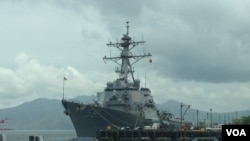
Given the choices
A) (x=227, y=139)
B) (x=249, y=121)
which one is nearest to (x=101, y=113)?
(x=249, y=121)

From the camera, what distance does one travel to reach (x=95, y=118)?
9181 cm

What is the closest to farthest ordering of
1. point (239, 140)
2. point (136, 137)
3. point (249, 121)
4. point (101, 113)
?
point (239, 140) < point (136, 137) < point (101, 113) < point (249, 121)

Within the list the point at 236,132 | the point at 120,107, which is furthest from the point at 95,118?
the point at 236,132

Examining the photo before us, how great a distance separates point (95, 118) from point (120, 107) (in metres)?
5.30

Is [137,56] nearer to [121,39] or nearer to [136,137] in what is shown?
[121,39]

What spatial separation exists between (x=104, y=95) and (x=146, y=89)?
881 cm

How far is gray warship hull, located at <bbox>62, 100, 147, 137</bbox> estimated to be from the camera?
295 ft

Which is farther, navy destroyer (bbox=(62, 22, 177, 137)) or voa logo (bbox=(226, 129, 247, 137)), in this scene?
navy destroyer (bbox=(62, 22, 177, 137))

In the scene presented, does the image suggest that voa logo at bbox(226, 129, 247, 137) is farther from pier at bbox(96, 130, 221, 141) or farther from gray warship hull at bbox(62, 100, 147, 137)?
gray warship hull at bbox(62, 100, 147, 137)

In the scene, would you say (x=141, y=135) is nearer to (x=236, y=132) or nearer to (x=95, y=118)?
(x=95, y=118)

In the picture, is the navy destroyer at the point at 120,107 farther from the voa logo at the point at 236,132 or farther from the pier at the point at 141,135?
the voa logo at the point at 236,132

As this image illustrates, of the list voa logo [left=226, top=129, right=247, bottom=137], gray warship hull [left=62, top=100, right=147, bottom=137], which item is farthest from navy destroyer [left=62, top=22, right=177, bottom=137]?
voa logo [left=226, top=129, right=247, bottom=137]

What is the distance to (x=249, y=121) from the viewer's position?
355 ft

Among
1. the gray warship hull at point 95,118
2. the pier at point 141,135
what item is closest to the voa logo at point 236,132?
the pier at point 141,135
